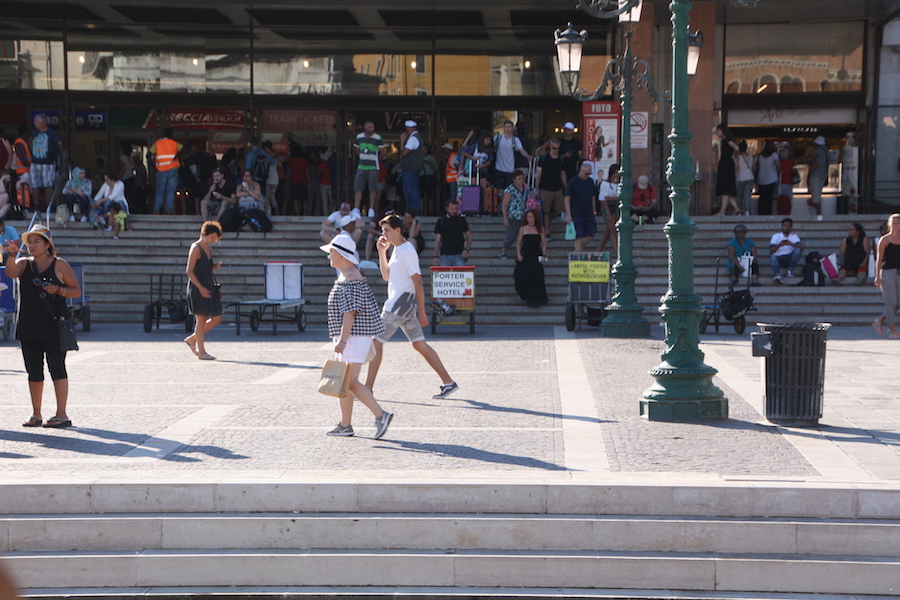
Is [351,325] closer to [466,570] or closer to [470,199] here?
[466,570]

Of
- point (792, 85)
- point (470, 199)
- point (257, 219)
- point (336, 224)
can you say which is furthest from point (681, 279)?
point (792, 85)

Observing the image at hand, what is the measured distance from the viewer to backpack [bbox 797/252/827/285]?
1831 cm

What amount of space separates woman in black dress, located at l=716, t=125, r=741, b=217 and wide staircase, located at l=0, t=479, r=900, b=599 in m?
16.9

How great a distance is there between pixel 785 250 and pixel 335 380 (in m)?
13.3

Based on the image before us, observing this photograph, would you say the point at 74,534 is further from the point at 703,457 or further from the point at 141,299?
the point at 141,299

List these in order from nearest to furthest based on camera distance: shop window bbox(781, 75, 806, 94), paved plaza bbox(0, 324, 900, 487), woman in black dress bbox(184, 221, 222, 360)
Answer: paved plaza bbox(0, 324, 900, 487) → woman in black dress bbox(184, 221, 222, 360) → shop window bbox(781, 75, 806, 94)

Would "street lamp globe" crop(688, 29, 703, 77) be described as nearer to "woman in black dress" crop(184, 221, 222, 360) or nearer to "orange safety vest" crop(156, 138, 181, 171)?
"woman in black dress" crop(184, 221, 222, 360)

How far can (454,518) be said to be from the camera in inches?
244

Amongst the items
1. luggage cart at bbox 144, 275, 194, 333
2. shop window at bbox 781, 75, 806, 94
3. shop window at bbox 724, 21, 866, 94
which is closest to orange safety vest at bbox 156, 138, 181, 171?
luggage cart at bbox 144, 275, 194, 333

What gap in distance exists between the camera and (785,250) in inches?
742

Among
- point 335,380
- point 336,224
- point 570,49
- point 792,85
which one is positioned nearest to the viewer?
point 335,380

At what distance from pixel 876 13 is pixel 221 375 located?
19.5 metres

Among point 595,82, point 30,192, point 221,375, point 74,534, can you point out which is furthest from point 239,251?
point 74,534

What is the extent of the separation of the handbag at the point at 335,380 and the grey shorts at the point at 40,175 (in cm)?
1598
